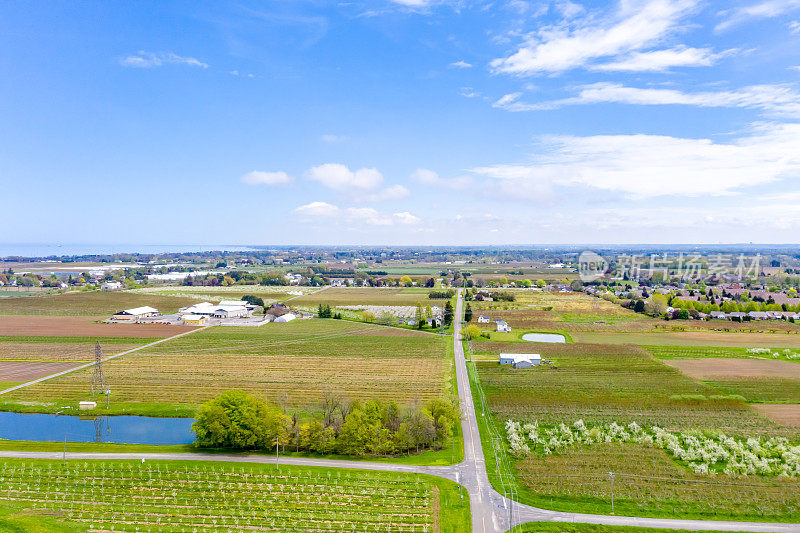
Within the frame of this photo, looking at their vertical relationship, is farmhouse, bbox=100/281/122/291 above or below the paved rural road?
above

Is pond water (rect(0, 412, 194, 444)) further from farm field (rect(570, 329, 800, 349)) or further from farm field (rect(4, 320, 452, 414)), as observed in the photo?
farm field (rect(570, 329, 800, 349))

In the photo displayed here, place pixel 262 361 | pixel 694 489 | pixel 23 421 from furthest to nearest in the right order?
pixel 262 361 < pixel 23 421 < pixel 694 489

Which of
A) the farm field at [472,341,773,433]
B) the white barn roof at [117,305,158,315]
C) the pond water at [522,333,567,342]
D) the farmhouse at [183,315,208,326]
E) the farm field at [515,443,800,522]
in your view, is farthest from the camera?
the white barn roof at [117,305,158,315]

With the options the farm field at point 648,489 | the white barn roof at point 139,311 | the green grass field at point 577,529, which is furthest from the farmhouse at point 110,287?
the green grass field at point 577,529

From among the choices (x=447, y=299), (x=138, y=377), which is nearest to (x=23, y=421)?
(x=138, y=377)

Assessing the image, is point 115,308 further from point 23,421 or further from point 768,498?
point 768,498

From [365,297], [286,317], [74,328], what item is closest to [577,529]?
[286,317]

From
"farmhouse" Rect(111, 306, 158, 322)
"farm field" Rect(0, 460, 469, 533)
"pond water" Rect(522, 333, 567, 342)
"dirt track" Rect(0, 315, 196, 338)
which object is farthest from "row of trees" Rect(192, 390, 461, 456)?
"farmhouse" Rect(111, 306, 158, 322)
